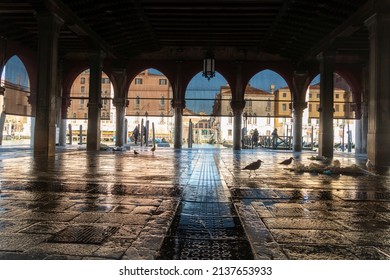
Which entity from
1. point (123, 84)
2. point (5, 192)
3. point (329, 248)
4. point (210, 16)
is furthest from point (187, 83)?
point (329, 248)

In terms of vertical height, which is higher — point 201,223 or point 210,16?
point 210,16

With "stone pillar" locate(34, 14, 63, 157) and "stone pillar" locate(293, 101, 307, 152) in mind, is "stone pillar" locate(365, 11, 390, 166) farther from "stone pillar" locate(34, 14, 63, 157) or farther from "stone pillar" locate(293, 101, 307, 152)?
"stone pillar" locate(293, 101, 307, 152)

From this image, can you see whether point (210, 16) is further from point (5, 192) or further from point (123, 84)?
point (5, 192)

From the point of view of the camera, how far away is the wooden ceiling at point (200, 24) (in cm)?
1223

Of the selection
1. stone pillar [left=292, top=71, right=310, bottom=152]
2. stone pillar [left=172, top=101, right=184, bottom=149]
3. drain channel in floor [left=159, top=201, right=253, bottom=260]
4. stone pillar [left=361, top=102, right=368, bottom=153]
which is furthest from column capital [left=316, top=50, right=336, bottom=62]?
drain channel in floor [left=159, top=201, right=253, bottom=260]

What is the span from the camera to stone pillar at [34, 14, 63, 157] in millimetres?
11625

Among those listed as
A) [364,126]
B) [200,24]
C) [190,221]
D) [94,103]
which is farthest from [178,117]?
[190,221]

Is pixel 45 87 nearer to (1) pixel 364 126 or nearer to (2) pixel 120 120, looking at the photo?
(2) pixel 120 120

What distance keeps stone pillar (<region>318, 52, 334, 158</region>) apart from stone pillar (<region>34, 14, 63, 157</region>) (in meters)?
10.8

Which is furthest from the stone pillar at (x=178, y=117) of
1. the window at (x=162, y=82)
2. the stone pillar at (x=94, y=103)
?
the window at (x=162, y=82)

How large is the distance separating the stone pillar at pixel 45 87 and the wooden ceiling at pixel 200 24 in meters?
0.49

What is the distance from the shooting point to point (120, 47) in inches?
735
